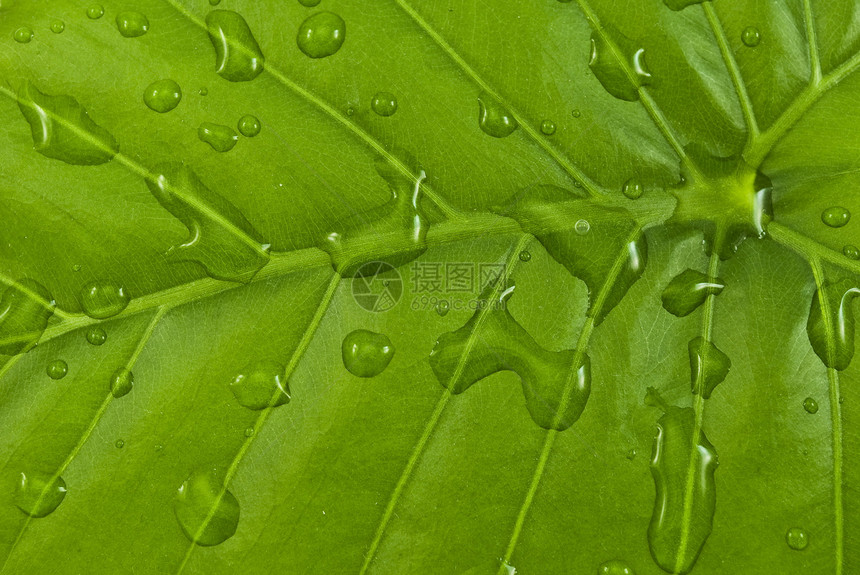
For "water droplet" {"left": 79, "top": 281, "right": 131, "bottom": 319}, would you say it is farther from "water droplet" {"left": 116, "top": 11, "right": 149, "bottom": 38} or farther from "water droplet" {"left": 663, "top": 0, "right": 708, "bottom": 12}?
"water droplet" {"left": 663, "top": 0, "right": 708, "bottom": 12}

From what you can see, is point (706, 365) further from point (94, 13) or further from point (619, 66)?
point (94, 13)

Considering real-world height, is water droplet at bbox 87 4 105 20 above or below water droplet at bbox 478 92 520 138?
below

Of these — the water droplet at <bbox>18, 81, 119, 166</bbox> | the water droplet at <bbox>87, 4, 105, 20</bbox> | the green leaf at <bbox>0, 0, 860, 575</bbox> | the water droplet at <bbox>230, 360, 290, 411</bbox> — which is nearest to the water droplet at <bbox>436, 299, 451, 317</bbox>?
the green leaf at <bbox>0, 0, 860, 575</bbox>

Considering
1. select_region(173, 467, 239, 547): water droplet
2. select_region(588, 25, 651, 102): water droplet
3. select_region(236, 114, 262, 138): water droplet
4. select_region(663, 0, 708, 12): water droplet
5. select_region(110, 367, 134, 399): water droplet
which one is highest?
select_region(663, 0, 708, 12): water droplet

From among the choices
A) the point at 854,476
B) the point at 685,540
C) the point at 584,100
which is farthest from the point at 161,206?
the point at 854,476

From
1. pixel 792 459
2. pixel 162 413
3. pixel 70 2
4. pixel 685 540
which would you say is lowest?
pixel 162 413

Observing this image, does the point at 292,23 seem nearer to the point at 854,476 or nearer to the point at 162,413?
the point at 162,413

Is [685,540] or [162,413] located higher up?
[685,540]
